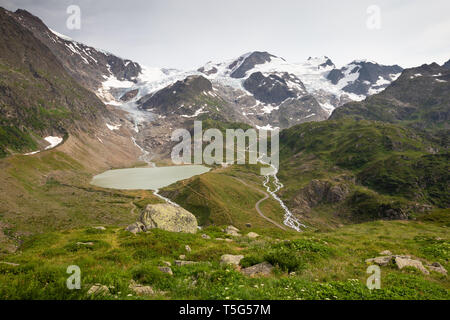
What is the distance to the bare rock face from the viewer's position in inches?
1489

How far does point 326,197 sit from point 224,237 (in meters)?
184

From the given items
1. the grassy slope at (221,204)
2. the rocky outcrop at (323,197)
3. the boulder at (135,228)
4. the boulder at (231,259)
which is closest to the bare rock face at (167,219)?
the boulder at (135,228)

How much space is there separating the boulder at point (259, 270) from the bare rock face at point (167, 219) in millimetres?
23856

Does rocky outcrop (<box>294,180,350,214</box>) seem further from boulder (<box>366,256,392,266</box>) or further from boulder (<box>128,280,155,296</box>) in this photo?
boulder (<box>128,280,155,296</box>)

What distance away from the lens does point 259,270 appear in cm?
1548

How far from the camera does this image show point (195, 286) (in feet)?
39.2

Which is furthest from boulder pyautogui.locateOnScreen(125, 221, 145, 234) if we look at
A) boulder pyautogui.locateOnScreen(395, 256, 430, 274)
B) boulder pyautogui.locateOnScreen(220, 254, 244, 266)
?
boulder pyautogui.locateOnScreen(395, 256, 430, 274)

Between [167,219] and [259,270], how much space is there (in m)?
26.7

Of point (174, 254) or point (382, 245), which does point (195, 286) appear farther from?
point (382, 245)

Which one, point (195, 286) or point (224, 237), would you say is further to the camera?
point (224, 237)

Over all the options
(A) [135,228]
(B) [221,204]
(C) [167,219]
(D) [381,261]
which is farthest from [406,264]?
(B) [221,204]
